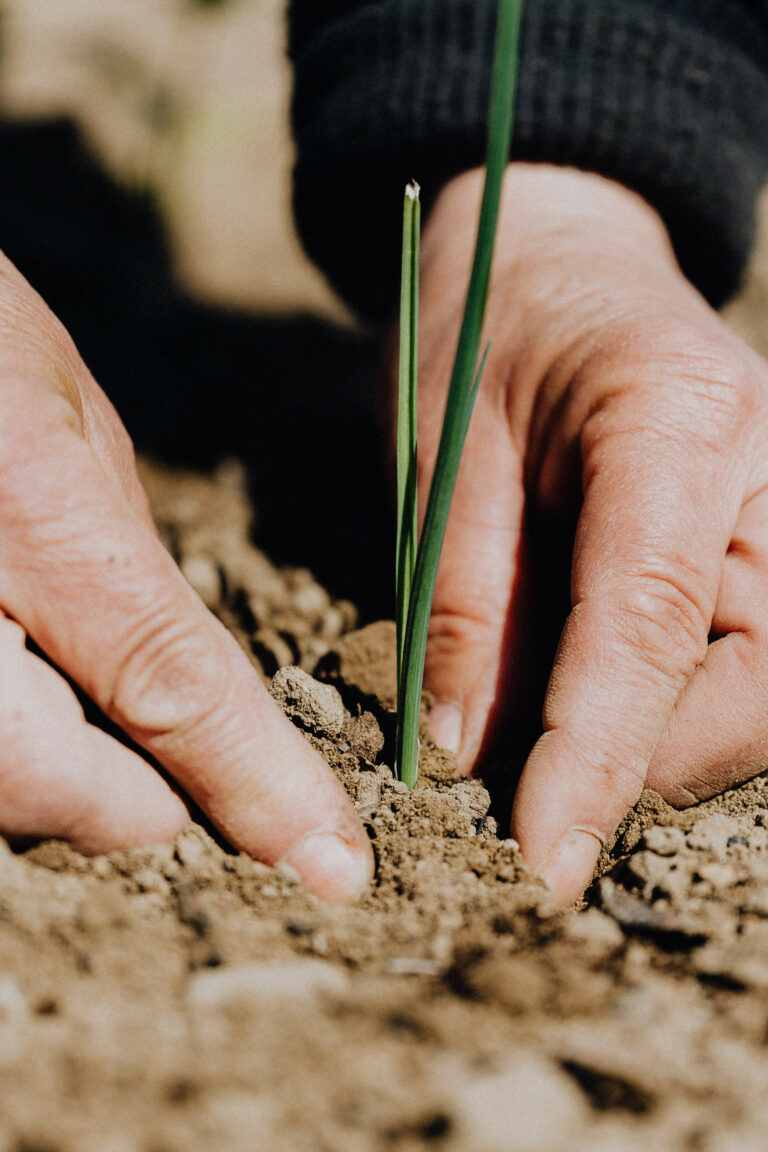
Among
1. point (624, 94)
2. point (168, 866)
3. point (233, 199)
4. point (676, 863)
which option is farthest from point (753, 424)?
point (233, 199)

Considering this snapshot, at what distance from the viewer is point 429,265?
184 centimetres

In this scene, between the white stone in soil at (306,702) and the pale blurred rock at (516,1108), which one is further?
the white stone in soil at (306,702)

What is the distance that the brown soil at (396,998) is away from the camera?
521mm

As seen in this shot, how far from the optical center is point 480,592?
1.34m

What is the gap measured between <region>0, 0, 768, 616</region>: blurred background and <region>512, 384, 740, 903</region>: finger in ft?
1.94

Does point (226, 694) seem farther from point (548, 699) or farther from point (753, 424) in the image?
point (753, 424)

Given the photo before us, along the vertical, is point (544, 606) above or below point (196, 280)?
above

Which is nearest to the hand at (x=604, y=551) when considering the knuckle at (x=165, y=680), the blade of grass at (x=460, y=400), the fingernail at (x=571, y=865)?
the fingernail at (x=571, y=865)

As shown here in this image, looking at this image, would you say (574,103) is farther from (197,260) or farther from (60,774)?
(197,260)

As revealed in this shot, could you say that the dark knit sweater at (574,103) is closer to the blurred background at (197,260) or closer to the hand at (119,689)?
the blurred background at (197,260)

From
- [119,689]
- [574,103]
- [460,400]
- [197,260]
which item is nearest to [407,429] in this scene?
[460,400]

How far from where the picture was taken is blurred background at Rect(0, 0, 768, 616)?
7.19ft

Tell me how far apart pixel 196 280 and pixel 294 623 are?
83.0 inches

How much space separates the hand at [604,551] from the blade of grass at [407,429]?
214mm
